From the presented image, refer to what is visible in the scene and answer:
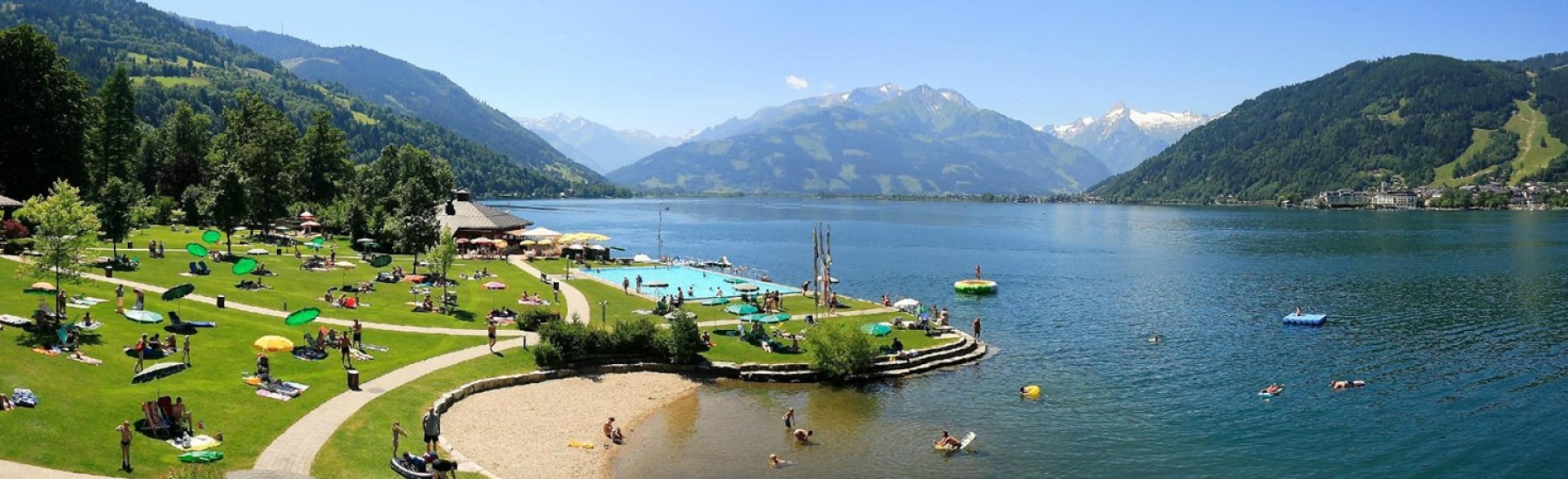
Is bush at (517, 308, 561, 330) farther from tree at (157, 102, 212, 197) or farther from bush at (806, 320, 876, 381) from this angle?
tree at (157, 102, 212, 197)

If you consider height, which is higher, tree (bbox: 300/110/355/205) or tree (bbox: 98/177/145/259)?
tree (bbox: 300/110/355/205)

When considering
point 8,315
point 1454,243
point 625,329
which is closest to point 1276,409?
point 625,329

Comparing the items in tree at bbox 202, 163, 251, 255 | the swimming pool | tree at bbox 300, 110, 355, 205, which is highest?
tree at bbox 300, 110, 355, 205

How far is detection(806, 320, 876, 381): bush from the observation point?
4647 cm

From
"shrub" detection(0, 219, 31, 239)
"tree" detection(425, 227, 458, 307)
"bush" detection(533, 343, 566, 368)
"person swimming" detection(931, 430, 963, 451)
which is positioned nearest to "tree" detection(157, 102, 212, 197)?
"shrub" detection(0, 219, 31, 239)

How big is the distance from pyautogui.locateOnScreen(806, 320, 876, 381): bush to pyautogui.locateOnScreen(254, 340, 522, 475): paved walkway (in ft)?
54.5

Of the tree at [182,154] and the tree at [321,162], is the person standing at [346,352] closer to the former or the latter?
the tree at [321,162]

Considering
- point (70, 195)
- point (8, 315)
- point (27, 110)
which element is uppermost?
point (27, 110)

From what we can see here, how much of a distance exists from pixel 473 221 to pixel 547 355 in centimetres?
5918

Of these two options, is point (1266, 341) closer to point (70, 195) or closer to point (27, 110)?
point (70, 195)

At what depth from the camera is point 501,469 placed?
31.5 meters

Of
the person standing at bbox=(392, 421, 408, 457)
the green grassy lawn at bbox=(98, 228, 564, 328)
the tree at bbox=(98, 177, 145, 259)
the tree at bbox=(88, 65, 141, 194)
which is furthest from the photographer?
the tree at bbox=(88, 65, 141, 194)

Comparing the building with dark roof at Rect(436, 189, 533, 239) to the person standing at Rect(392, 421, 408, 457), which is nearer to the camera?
the person standing at Rect(392, 421, 408, 457)

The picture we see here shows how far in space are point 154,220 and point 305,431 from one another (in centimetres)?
7466
